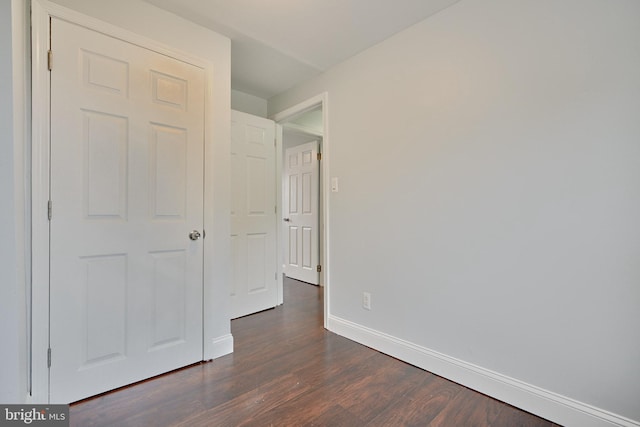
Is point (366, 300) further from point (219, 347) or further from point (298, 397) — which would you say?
point (219, 347)

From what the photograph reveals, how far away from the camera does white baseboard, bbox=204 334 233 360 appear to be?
2047 millimetres

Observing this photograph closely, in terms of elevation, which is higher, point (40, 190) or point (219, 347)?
point (40, 190)

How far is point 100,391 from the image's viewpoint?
1.62m

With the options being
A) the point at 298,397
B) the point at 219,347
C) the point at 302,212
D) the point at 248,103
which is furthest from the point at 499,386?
the point at 248,103

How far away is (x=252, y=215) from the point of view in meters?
3.02

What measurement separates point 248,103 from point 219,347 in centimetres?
259

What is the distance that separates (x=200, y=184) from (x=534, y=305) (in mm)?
2189

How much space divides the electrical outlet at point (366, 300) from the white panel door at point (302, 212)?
176cm

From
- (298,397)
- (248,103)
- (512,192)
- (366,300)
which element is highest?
(248,103)

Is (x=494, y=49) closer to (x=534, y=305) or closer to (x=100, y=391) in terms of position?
(x=534, y=305)

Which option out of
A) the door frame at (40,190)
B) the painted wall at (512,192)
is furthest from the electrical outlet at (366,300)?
the door frame at (40,190)

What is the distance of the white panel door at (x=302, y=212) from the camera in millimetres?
4125

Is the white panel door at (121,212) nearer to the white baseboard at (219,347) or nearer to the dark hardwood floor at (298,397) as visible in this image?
the white baseboard at (219,347)

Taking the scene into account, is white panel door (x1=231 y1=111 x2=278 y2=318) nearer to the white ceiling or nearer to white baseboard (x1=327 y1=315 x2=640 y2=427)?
the white ceiling
